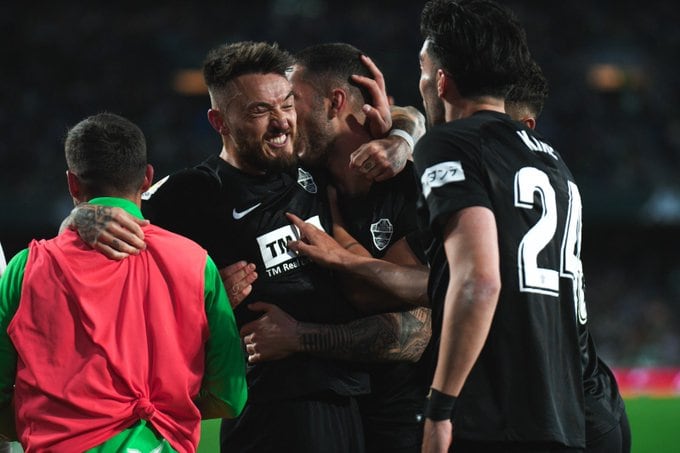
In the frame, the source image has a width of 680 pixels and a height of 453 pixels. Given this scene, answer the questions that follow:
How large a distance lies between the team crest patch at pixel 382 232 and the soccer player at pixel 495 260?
1.19 meters

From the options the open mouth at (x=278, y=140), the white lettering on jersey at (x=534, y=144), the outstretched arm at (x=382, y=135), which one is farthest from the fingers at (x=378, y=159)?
the white lettering on jersey at (x=534, y=144)

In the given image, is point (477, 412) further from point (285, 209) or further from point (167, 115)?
point (167, 115)

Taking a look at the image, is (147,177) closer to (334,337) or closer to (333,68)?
(334,337)

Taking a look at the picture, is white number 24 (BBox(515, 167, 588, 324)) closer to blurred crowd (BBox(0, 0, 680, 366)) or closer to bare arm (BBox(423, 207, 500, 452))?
bare arm (BBox(423, 207, 500, 452))

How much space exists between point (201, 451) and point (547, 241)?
6.16 meters

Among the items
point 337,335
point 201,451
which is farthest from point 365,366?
point 201,451

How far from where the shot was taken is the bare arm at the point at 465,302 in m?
2.88

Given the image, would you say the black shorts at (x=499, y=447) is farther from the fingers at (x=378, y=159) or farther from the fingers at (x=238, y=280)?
the fingers at (x=378, y=159)

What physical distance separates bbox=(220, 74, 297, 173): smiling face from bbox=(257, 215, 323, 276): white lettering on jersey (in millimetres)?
297

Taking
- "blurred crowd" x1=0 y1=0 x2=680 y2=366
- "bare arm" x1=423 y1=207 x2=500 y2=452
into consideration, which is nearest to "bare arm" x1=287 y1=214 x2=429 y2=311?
"bare arm" x1=423 y1=207 x2=500 y2=452

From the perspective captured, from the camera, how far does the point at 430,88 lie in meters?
3.48

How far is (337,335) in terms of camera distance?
13.3 feet

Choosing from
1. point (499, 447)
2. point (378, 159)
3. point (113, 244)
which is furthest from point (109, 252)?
point (378, 159)

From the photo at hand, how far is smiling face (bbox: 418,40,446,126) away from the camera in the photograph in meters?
3.41
